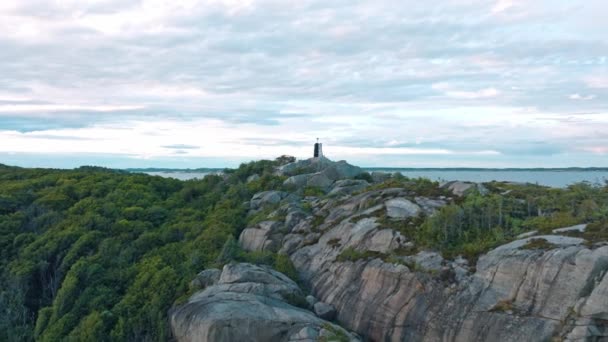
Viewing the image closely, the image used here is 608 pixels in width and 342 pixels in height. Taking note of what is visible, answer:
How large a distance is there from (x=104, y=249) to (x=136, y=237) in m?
3.49

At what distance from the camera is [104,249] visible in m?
34.2

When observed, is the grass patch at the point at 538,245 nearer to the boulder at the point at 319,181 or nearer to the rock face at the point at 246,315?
the rock face at the point at 246,315

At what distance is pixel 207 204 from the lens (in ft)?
149

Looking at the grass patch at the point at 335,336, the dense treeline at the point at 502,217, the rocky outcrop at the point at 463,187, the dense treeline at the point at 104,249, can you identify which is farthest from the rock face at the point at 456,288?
the dense treeline at the point at 104,249

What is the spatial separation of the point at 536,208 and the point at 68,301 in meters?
24.8

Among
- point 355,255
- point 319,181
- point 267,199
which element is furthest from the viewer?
point 319,181

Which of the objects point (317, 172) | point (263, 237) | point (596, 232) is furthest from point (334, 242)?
point (317, 172)

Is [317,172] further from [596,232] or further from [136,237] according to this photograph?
[596,232]

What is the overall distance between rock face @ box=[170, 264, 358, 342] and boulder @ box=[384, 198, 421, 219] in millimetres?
6035

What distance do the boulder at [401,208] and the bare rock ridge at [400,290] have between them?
6 cm

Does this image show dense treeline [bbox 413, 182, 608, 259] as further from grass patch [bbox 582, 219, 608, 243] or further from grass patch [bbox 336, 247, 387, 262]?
grass patch [bbox 336, 247, 387, 262]

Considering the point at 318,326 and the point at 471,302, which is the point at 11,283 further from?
the point at 471,302

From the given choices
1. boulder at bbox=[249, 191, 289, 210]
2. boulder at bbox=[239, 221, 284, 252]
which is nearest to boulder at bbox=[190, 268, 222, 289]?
boulder at bbox=[239, 221, 284, 252]

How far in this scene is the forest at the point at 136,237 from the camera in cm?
2242
